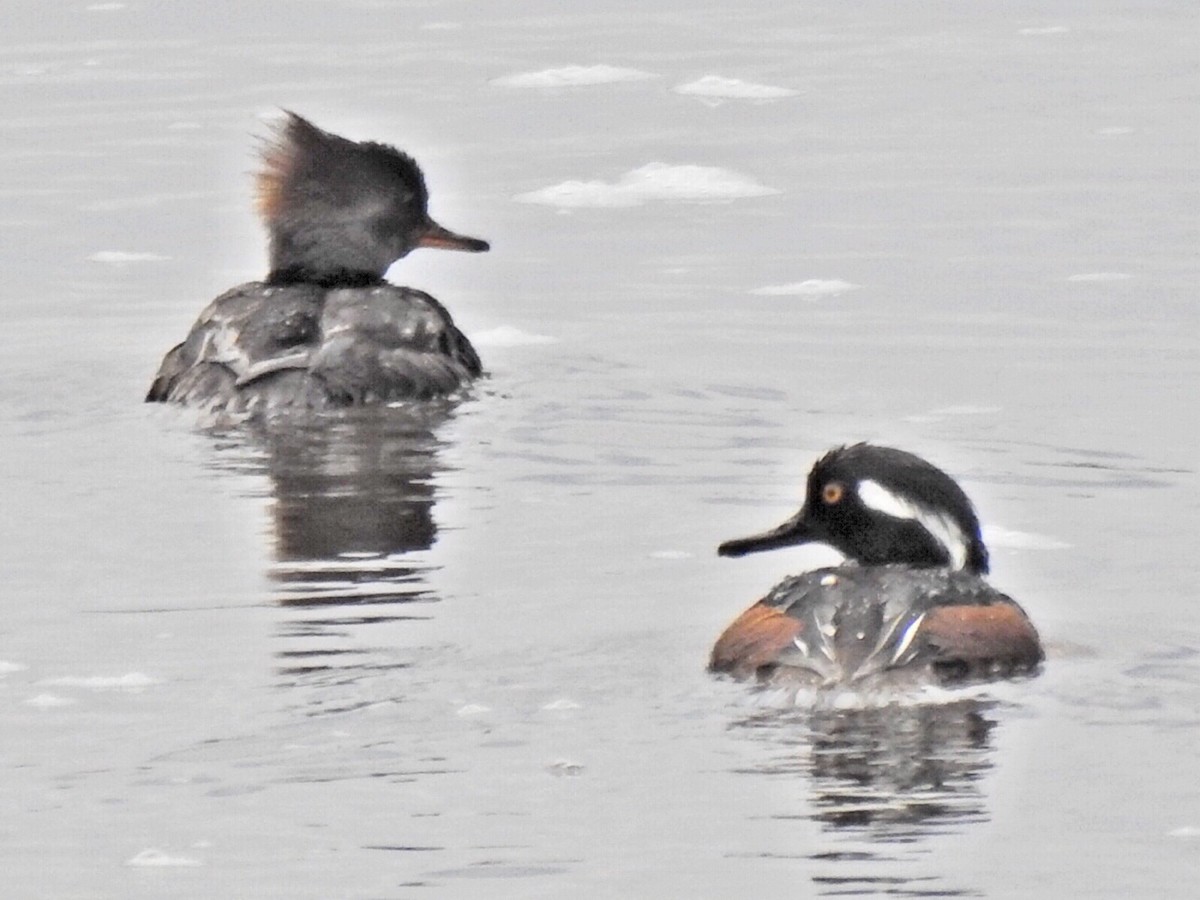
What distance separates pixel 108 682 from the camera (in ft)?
27.3

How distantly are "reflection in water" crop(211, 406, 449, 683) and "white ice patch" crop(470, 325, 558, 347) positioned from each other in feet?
5.35

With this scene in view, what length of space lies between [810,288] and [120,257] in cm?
391

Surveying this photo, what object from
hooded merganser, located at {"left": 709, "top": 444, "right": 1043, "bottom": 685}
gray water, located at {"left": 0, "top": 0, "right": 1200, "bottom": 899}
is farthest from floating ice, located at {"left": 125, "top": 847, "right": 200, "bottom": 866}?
hooded merganser, located at {"left": 709, "top": 444, "right": 1043, "bottom": 685}

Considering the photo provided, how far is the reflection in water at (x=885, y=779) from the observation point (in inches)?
262

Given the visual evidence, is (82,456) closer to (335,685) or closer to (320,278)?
(320,278)

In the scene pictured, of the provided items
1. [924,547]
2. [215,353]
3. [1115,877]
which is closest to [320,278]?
[215,353]

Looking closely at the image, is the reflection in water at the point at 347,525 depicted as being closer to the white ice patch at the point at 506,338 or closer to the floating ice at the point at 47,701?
the floating ice at the point at 47,701

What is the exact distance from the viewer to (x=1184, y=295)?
48.6 feet

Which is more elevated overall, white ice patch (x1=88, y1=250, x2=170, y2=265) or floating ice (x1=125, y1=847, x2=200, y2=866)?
white ice patch (x1=88, y1=250, x2=170, y2=265)

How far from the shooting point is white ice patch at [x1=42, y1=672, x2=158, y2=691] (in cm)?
828

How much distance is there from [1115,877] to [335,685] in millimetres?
2406

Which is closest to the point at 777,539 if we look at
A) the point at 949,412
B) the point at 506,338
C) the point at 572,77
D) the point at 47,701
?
the point at 47,701

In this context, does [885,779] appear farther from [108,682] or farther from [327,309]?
[327,309]

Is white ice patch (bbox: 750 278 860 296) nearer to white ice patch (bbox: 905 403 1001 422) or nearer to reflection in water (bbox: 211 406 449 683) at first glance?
white ice patch (bbox: 905 403 1001 422)
